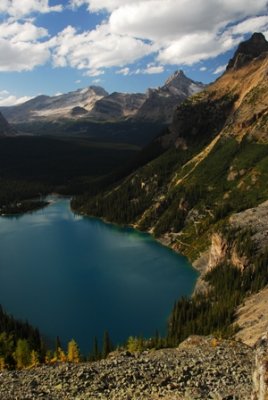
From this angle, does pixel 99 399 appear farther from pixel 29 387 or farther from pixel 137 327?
pixel 137 327

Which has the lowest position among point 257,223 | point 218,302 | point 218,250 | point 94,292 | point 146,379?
point 94,292

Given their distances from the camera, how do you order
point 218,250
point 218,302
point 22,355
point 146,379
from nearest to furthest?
1. point 146,379
2. point 22,355
3. point 218,302
4. point 218,250

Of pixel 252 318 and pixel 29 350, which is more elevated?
pixel 252 318

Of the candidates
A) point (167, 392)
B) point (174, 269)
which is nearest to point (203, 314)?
point (174, 269)

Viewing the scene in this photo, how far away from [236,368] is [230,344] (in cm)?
1446

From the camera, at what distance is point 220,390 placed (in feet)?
165

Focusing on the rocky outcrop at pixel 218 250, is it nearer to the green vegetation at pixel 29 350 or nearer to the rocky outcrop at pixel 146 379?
the green vegetation at pixel 29 350

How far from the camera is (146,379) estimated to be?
2196 inches

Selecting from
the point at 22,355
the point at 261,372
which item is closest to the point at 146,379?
the point at 261,372

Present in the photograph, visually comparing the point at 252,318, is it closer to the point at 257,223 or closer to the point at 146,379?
the point at 146,379

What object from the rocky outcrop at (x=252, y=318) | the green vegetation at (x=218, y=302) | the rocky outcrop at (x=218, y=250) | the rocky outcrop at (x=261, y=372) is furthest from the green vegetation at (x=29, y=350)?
the rocky outcrop at (x=218, y=250)

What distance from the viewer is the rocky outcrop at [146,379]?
51.3 m

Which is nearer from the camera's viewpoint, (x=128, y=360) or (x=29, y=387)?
(x=29, y=387)

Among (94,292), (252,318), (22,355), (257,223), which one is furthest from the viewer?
(257,223)
